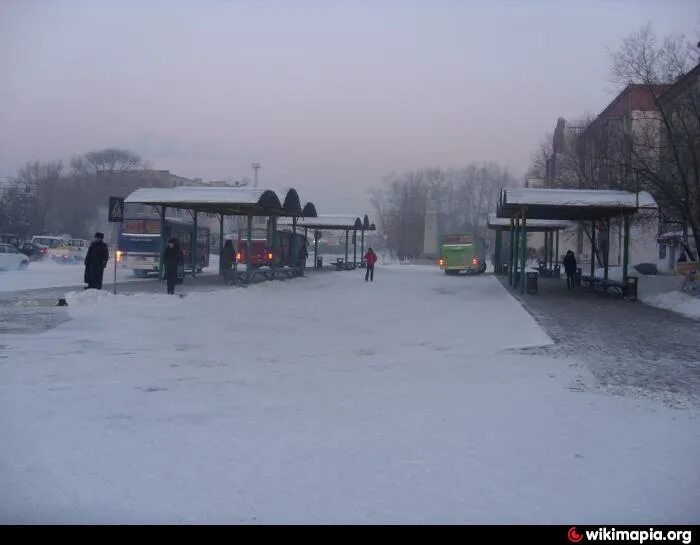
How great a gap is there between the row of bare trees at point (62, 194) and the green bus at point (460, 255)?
4031 cm

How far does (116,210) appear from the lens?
19.6 meters

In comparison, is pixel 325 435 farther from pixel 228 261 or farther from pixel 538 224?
pixel 538 224

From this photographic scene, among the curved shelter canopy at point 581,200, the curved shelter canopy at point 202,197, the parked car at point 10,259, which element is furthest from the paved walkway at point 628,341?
the parked car at point 10,259

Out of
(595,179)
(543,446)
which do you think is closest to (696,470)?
(543,446)

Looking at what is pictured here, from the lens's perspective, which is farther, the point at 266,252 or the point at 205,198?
the point at 266,252

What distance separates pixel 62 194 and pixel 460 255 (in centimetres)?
5575

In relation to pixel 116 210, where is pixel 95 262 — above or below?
below

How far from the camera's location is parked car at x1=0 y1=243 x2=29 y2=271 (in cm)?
3412

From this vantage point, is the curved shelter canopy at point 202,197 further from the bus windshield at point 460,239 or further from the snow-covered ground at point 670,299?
the bus windshield at point 460,239

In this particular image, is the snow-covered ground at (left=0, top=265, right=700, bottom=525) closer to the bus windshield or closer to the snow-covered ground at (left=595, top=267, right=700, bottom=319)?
the snow-covered ground at (left=595, top=267, right=700, bottom=319)

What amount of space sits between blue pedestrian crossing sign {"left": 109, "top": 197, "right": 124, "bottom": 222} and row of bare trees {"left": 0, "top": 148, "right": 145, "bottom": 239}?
50570 mm

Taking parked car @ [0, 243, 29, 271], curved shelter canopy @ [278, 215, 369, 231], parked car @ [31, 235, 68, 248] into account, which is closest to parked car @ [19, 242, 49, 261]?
parked car @ [31, 235, 68, 248]

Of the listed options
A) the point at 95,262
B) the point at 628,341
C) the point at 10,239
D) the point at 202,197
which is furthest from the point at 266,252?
the point at 628,341

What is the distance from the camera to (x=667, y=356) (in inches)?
480
